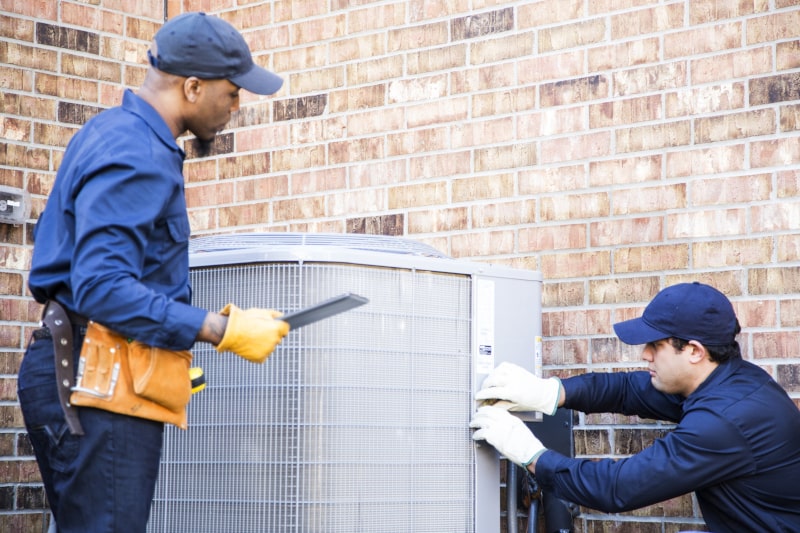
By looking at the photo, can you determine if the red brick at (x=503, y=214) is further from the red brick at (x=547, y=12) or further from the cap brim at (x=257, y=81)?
the cap brim at (x=257, y=81)

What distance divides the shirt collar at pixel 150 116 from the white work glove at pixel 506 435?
1.20m

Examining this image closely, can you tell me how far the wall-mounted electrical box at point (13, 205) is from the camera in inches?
174

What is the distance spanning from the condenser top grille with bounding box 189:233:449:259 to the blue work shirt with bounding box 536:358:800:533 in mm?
732

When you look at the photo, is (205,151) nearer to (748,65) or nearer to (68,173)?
(68,173)

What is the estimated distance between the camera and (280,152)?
4.72 metres

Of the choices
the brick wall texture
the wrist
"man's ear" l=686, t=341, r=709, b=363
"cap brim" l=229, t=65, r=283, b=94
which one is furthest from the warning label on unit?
"cap brim" l=229, t=65, r=283, b=94

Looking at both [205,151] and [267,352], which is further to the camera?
[205,151]

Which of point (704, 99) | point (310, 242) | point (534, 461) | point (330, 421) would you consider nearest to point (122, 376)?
point (330, 421)

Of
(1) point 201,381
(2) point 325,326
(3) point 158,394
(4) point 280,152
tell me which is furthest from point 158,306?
(4) point 280,152

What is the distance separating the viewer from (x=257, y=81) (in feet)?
8.52

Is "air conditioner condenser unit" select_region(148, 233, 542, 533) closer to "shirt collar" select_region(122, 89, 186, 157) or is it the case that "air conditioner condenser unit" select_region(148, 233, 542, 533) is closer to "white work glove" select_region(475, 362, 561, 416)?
"white work glove" select_region(475, 362, 561, 416)

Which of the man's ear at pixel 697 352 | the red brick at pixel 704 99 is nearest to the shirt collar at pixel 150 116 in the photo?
the man's ear at pixel 697 352

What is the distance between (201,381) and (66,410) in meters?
0.43

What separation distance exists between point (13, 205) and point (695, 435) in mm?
2859
